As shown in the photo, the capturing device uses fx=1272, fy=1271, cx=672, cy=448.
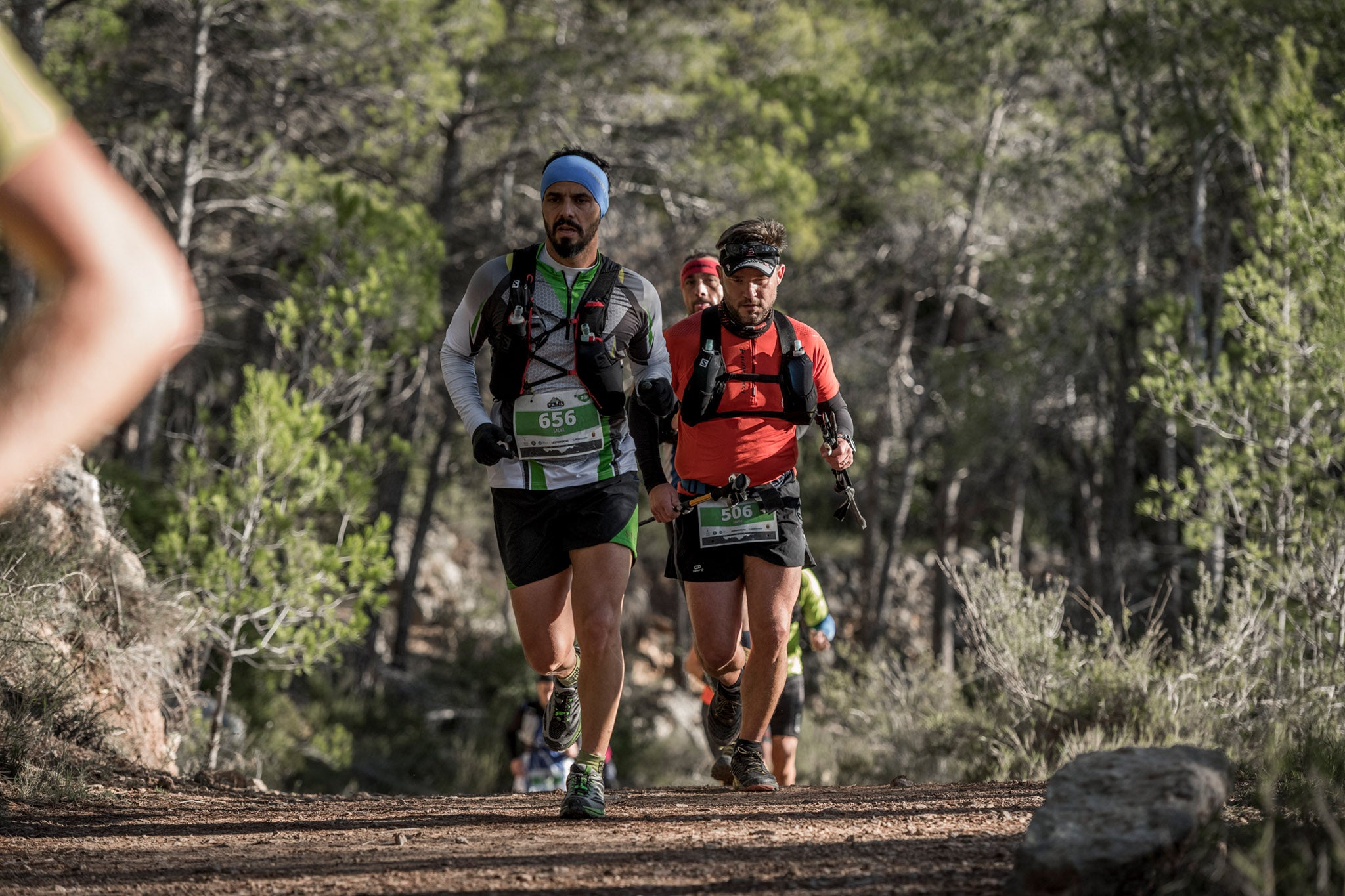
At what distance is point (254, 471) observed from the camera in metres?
9.86

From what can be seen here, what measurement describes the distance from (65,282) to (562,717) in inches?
162

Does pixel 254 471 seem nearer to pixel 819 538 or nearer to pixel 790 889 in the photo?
pixel 790 889

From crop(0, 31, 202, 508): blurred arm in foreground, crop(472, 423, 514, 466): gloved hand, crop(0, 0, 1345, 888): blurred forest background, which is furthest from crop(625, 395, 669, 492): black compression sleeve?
crop(0, 31, 202, 508): blurred arm in foreground

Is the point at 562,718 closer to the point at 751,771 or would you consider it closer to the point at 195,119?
the point at 751,771

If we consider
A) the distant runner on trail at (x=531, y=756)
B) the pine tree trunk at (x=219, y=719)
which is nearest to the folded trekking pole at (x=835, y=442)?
the distant runner on trail at (x=531, y=756)

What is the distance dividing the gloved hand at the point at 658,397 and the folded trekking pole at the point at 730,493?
23.4 inches

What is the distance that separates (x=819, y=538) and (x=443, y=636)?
8.41m

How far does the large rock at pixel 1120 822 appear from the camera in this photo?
9.44 feet

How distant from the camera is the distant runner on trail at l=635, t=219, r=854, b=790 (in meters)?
5.25

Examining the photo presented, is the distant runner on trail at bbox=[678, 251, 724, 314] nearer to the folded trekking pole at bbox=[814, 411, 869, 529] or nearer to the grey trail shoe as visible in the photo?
the folded trekking pole at bbox=[814, 411, 869, 529]

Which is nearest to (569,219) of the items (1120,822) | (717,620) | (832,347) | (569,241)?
(569,241)

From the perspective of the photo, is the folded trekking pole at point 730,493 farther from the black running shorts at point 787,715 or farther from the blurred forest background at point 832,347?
the blurred forest background at point 832,347

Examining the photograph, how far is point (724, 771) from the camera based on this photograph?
6125mm

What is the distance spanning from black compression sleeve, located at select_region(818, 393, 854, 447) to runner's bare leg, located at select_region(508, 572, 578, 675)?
1298mm
